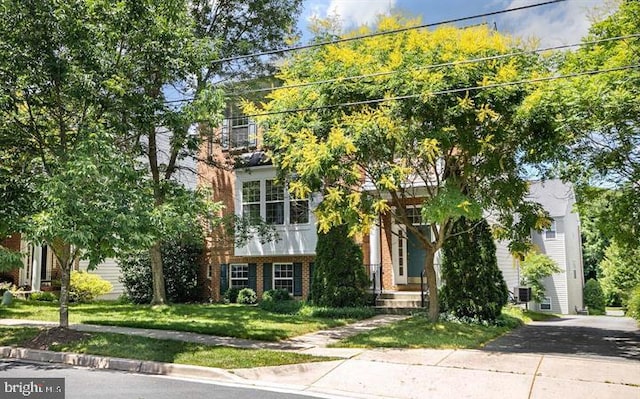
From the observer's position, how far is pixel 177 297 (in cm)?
2309

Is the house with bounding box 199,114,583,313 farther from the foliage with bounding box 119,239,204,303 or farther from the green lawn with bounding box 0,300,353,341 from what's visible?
the green lawn with bounding box 0,300,353,341

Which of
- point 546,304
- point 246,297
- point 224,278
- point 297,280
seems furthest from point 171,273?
point 546,304

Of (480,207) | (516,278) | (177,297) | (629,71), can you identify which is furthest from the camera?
(516,278)

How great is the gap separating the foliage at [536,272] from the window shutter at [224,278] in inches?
522

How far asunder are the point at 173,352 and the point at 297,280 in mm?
11604

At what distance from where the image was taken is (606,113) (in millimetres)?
9617

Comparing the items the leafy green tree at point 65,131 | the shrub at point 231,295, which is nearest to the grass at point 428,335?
the leafy green tree at point 65,131

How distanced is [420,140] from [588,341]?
6435 mm

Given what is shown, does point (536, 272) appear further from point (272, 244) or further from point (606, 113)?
point (606, 113)

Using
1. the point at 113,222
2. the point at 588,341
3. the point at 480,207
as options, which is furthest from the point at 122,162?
the point at 588,341

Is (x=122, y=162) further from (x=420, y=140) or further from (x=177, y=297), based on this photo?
(x=177, y=297)

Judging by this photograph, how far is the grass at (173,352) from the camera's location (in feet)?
31.1

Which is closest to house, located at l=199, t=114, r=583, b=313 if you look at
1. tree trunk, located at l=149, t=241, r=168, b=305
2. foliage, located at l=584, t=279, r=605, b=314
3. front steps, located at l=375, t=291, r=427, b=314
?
front steps, located at l=375, t=291, r=427, b=314

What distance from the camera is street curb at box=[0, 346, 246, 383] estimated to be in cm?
898
